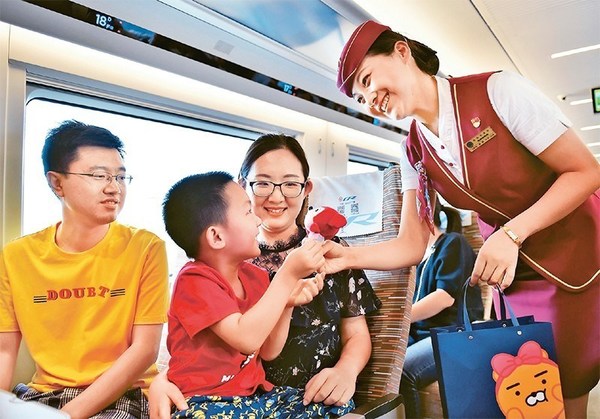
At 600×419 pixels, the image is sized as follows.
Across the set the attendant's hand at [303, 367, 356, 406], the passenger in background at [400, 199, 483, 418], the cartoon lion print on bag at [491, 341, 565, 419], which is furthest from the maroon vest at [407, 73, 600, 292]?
the passenger in background at [400, 199, 483, 418]

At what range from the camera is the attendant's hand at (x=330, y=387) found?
1.24 metres

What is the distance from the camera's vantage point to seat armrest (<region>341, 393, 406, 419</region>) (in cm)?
117

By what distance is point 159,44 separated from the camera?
53.2 inches

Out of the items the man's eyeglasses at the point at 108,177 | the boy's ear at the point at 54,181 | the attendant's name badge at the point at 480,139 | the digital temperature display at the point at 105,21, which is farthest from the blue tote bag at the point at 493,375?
the digital temperature display at the point at 105,21

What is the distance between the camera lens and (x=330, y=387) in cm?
125

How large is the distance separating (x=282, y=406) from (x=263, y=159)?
617 mm

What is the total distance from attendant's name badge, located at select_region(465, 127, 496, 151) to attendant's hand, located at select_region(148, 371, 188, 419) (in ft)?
3.07

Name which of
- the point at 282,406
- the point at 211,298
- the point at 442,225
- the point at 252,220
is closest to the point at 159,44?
the point at 252,220

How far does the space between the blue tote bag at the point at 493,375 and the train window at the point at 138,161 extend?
71 cm

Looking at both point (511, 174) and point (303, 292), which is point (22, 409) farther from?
point (511, 174)

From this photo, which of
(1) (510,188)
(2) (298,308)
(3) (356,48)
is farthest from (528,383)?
(3) (356,48)

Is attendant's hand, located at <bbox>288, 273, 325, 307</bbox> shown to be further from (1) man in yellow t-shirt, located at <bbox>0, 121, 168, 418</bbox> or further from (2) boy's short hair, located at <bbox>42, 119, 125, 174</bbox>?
(2) boy's short hair, located at <bbox>42, 119, 125, 174</bbox>

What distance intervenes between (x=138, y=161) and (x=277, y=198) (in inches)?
13.7

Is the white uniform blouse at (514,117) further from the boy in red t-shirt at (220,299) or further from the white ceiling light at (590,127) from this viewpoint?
the boy in red t-shirt at (220,299)
